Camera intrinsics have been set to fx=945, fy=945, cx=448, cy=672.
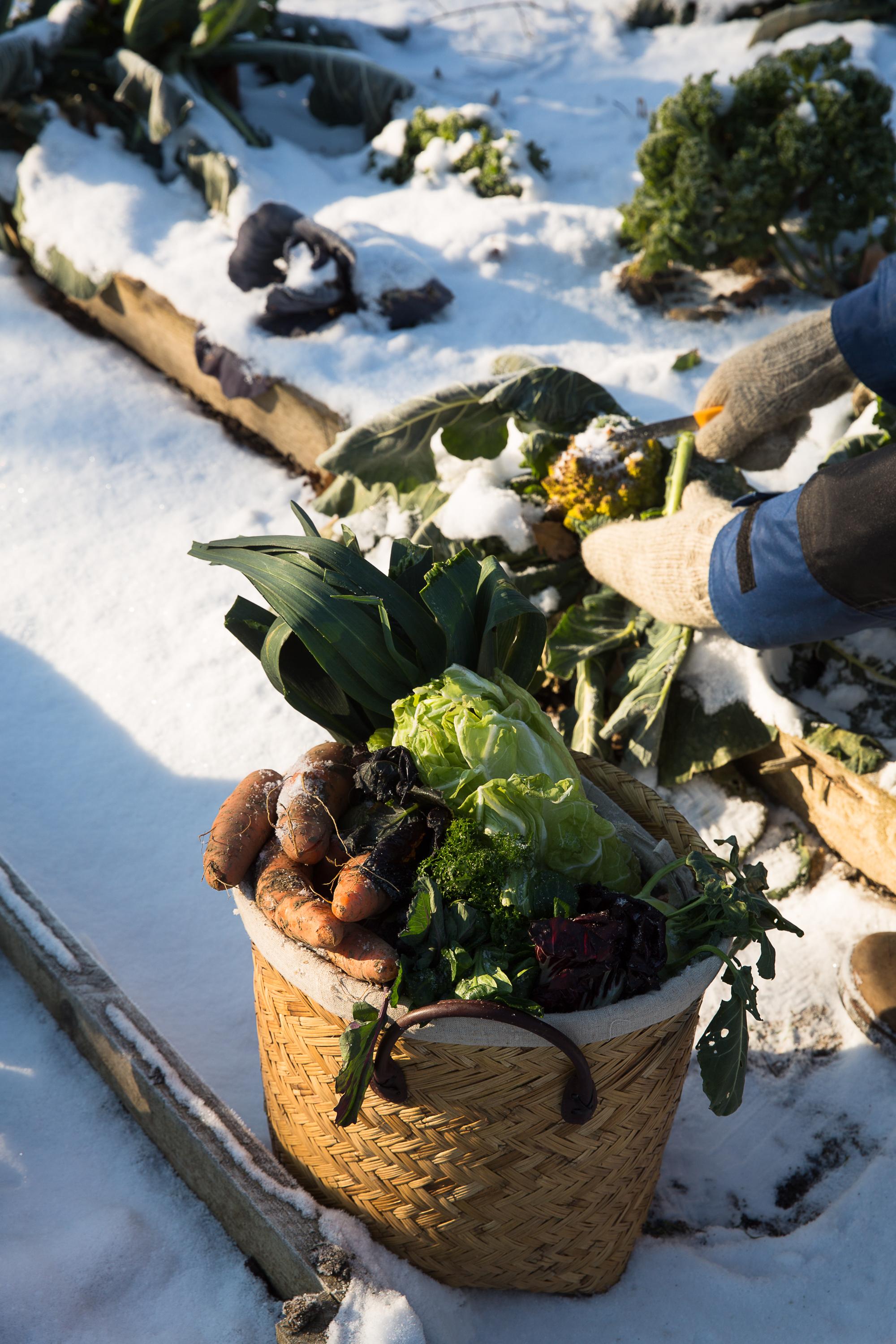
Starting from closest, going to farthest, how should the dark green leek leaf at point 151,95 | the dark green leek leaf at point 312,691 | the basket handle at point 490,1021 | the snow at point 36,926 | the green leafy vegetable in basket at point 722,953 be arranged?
the basket handle at point 490,1021, the green leafy vegetable in basket at point 722,953, the dark green leek leaf at point 312,691, the snow at point 36,926, the dark green leek leaf at point 151,95

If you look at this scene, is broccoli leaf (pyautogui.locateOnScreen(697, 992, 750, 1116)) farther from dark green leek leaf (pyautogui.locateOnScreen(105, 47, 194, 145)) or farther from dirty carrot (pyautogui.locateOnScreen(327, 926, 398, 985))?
dark green leek leaf (pyautogui.locateOnScreen(105, 47, 194, 145))

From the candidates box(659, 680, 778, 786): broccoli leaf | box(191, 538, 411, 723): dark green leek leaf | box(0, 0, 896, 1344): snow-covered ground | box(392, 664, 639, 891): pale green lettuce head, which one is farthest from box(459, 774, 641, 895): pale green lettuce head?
box(659, 680, 778, 786): broccoli leaf

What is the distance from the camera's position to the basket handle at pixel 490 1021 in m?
1.11

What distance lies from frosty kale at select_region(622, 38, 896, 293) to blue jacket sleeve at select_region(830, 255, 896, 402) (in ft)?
6.15

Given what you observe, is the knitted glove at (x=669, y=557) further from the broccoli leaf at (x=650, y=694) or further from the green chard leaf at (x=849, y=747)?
the green chard leaf at (x=849, y=747)

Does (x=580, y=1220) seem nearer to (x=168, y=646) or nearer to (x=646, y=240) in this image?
(x=168, y=646)

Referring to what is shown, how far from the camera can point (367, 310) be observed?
3.58 m

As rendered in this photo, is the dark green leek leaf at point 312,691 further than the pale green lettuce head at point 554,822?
Yes

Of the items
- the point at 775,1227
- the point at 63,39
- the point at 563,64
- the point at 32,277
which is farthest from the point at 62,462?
the point at 563,64

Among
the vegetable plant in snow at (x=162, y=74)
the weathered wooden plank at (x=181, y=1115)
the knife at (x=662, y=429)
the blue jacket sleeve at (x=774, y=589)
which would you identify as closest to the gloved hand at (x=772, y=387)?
the knife at (x=662, y=429)

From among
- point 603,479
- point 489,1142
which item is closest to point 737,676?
point 603,479

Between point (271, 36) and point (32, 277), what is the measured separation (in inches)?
84.2

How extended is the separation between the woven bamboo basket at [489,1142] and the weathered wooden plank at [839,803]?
0.81 m

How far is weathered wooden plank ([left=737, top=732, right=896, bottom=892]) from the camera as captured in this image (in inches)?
83.7
